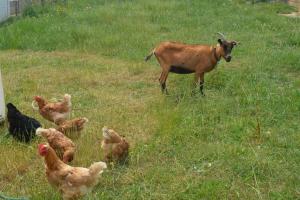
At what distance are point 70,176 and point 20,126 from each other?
1710 millimetres

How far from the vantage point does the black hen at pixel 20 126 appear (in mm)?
5953

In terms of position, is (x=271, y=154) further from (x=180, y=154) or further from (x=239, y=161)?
(x=180, y=154)

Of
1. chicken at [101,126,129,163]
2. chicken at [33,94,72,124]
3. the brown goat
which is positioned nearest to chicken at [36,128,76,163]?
chicken at [101,126,129,163]

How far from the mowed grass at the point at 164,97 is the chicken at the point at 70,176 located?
0.17m

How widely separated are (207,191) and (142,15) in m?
8.81

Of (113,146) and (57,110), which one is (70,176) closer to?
(113,146)

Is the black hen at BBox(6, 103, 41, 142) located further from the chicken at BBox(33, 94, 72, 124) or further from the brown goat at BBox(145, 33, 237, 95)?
the brown goat at BBox(145, 33, 237, 95)

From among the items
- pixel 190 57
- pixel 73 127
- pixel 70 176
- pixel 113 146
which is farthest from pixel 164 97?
pixel 70 176

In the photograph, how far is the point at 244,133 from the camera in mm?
6051

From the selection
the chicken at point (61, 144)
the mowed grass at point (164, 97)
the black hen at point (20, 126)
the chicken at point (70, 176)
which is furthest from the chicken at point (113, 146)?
the black hen at point (20, 126)

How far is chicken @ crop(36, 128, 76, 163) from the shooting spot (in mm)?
5141

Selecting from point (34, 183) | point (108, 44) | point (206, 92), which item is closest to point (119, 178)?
point (34, 183)

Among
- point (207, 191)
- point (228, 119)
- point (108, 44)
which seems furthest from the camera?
point (108, 44)

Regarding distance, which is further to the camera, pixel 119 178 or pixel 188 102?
pixel 188 102
